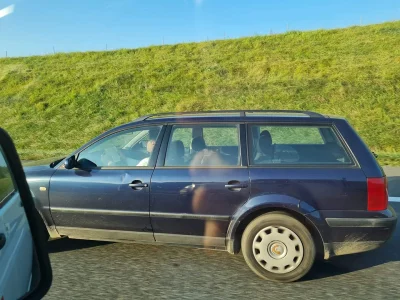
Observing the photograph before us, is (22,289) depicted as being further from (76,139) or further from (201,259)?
(76,139)

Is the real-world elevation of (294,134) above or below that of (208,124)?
below

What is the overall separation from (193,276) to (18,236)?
206 centimetres

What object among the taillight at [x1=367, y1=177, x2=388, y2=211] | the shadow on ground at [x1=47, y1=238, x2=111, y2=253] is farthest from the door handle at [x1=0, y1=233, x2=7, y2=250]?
the taillight at [x1=367, y1=177, x2=388, y2=211]

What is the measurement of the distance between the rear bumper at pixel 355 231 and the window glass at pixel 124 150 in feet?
6.28

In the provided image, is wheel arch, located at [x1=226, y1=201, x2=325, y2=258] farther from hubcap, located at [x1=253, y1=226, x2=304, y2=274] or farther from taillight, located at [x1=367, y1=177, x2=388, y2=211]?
taillight, located at [x1=367, y1=177, x2=388, y2=211]

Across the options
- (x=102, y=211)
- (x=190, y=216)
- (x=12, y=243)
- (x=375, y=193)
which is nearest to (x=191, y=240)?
(x=190, y=216)

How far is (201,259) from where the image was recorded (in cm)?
422

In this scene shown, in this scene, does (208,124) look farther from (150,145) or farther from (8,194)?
(8,194)

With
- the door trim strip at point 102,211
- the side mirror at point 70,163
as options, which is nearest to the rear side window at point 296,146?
the door trim strip at point 102,211

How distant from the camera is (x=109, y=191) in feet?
13.6

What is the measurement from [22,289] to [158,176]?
6.99 feet

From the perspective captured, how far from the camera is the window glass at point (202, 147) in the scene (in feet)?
13.4

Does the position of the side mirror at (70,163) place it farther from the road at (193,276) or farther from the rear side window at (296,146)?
the rear side window at (296,146)

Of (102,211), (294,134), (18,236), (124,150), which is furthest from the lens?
(124,150)
